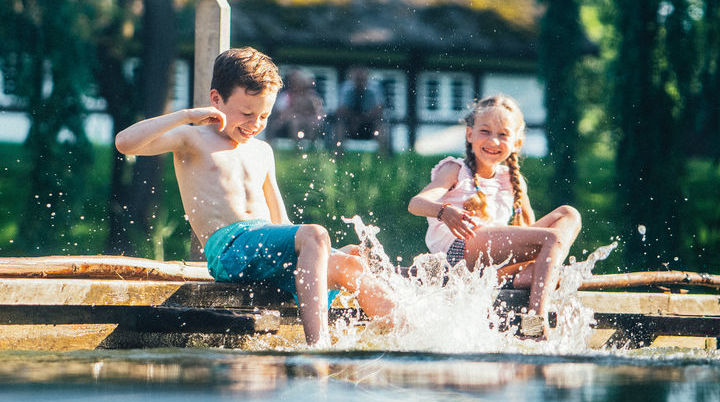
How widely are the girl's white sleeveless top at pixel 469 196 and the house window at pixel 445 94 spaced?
22.0 metres

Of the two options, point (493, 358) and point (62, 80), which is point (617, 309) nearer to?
point (493, 358)

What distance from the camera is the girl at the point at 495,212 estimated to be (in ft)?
16.8

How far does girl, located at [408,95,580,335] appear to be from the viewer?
511 cm

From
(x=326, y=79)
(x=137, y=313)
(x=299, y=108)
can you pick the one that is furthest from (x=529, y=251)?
(x=326, y=79)

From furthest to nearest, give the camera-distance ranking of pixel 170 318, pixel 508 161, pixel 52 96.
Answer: pixel 52 96 < pixel 508 161 < pixel 170 318

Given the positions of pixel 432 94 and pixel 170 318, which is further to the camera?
pixel 432 94

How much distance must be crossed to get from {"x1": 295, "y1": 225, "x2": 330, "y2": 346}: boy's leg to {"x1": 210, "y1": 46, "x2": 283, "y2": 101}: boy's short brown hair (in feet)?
2.39

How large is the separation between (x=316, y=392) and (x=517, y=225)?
2.91 m

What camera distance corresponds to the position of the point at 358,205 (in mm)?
16547

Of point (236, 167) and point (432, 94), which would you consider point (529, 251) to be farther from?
point (432, 94)

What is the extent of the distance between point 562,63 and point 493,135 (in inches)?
524

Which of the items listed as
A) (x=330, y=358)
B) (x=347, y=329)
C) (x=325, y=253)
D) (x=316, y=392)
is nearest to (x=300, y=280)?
(x=325, y=253)

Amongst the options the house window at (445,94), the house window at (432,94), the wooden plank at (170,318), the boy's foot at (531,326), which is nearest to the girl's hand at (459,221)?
the boy's foot at (531,326)

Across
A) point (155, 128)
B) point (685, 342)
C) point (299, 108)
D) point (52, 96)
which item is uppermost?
point (299, 108)
